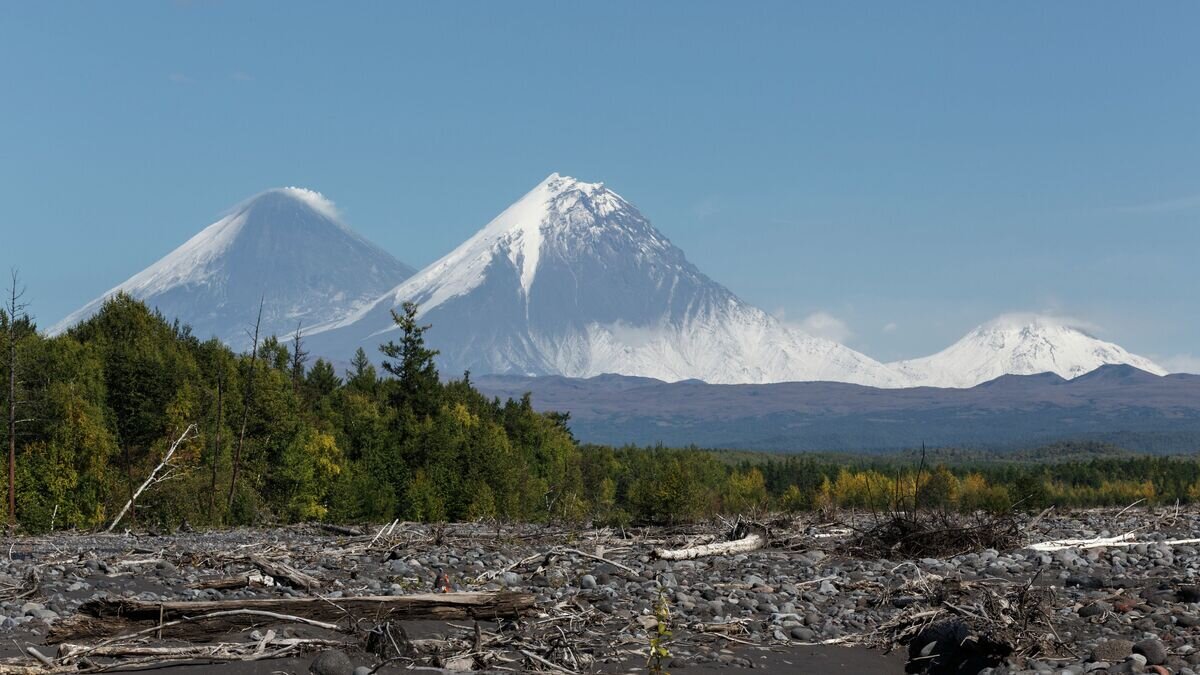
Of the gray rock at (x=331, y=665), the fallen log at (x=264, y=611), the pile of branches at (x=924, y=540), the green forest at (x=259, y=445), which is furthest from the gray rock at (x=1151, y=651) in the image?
the green forest at (x=259, y=445)

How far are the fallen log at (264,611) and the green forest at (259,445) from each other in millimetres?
15382

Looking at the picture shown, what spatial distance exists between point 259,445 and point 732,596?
4947cm

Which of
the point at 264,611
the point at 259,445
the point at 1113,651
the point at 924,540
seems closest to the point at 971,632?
the point at 1113,651

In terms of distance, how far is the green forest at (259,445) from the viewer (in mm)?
47250

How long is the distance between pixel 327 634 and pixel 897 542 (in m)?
12.4

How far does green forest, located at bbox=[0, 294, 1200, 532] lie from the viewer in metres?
47.2

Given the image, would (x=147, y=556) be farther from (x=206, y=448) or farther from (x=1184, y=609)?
(x=206, y=448)

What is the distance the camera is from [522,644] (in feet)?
42.1

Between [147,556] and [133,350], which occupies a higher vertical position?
[133,350]

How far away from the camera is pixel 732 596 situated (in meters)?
16.6

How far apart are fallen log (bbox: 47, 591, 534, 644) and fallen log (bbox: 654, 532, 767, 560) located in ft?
24.9

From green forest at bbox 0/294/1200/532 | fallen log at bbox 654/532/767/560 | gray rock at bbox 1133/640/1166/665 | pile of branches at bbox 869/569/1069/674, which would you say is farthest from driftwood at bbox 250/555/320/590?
green forest at bbox 0/294/1200/532

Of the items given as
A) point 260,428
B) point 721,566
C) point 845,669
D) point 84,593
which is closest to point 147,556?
point 84,593

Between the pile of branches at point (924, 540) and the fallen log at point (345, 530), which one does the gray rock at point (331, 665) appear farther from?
the fallen log at point (345, 530)
